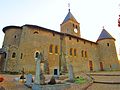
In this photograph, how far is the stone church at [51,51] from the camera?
75.4 ft

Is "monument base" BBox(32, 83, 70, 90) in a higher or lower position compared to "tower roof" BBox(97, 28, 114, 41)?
lower

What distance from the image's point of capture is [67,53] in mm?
27250

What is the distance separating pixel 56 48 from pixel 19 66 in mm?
8223

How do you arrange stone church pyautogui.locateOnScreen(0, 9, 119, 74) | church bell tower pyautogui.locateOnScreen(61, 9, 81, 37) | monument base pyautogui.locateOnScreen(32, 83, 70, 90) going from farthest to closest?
church bell tower pyautogui.locateOnScreen(61, 9, 81, 37), stone church pyautogui.locateOnScreen(0, 9, 119, 74), monument base pyautogui.locateOnScreen(32, 83, 70, 90)

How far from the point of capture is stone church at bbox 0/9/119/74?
23.0m

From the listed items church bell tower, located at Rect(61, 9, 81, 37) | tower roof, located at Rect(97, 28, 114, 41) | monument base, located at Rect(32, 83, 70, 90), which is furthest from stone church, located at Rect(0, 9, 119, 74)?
monument base, located at Rect(32, 83, 70, 90)

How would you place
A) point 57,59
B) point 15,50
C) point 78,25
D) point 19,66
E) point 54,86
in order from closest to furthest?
point 54,86 → point 19,66 → point 15,50 → point 57,59 → point 78,25

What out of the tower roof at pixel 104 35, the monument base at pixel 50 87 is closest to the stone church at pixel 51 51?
the tower roof at pixel 104 35

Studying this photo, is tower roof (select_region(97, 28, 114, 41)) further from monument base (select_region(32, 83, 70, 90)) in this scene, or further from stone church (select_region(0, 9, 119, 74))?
monument base (select_region(32, 83, 70, 90))

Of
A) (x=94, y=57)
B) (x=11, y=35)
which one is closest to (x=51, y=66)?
(x=11, y=35)

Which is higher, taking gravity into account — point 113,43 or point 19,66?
point 113,43

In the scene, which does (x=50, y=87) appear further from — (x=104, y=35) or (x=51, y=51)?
(x=104, y=35)

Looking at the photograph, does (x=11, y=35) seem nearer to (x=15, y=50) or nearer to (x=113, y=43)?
(x=15, y=50)

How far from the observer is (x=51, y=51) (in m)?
25.6
